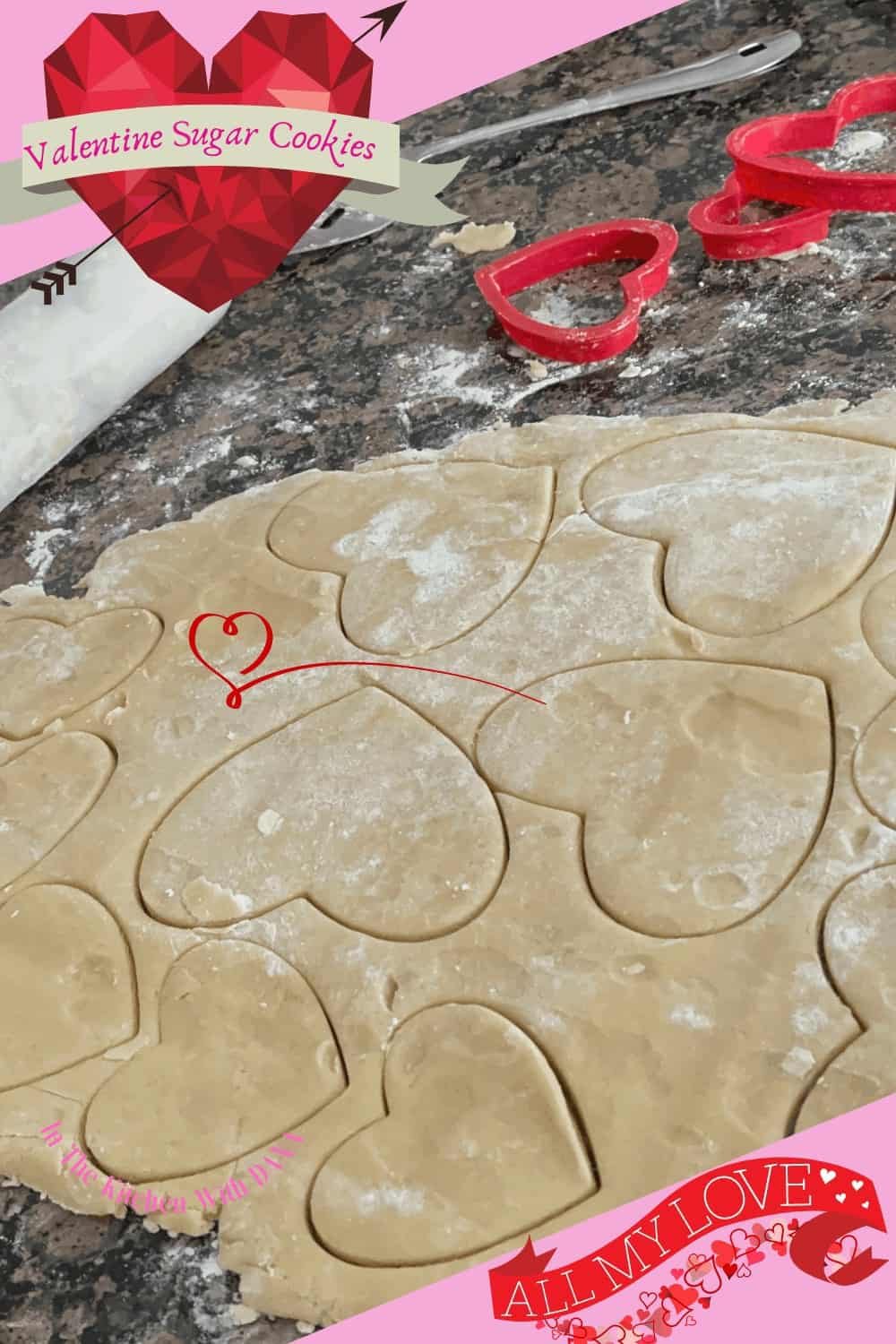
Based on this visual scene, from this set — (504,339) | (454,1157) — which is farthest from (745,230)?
(454,1157)

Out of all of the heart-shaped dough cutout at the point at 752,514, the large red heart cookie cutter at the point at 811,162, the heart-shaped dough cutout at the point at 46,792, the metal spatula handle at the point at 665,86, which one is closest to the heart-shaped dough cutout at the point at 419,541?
the heart-shaped dough cutout at the point at 752,514

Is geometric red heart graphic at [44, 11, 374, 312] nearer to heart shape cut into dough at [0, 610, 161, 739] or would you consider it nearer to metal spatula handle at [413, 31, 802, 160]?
metal spatula handle at [413, 31, 802, 160]

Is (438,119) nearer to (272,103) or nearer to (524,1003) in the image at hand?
(272,103)

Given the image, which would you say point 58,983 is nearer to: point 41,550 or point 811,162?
point 41,550

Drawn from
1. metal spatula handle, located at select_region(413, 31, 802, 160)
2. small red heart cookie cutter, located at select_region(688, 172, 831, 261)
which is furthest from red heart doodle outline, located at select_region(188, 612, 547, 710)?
metal spatula handle, located at select_region(413, 31, 802, 160)

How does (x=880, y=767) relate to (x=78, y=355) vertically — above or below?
below

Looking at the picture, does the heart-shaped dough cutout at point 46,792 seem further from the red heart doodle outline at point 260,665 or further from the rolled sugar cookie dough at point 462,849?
the red heart doodle outline at point 260,665

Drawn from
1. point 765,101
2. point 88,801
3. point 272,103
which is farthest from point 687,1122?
point 765,101
